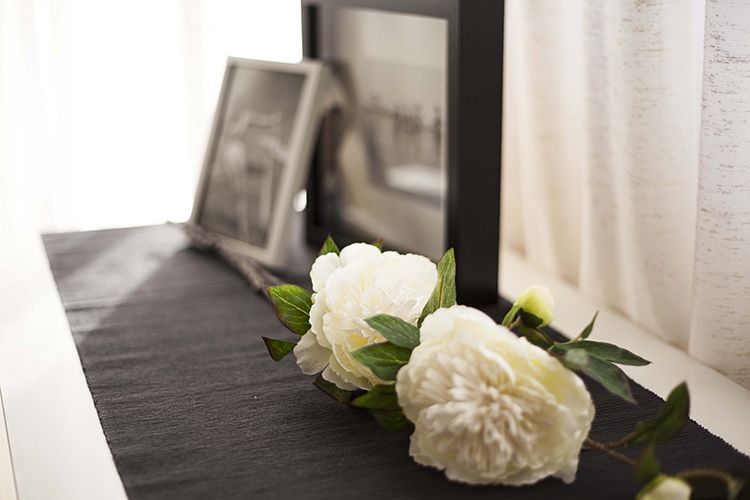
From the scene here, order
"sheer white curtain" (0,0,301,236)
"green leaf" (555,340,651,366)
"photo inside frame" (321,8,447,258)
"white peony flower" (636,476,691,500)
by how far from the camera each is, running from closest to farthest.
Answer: "white peony flower" (636,476,691,500) → "green leaf" (555,340,651,366) → "photo inside frame" (321,8,447,258) → "sheer white curtain" (0,0,301,236)

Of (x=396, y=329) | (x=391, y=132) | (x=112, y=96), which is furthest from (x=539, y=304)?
(x=112, y=96)

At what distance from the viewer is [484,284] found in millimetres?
1187

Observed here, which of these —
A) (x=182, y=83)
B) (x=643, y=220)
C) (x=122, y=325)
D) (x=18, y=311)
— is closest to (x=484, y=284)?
(x=643, y=220)

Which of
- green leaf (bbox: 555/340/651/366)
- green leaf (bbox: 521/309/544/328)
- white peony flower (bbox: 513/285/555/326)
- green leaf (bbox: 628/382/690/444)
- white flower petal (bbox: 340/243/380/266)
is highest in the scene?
white flower petal (bbox: 340/243/380/266)

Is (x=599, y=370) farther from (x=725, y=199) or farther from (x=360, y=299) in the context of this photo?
(x=725, y=199)

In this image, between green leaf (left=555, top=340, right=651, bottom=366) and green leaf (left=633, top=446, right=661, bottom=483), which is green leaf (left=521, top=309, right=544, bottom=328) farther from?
green leaf (left=633, top=446, right=661, bottom=483)

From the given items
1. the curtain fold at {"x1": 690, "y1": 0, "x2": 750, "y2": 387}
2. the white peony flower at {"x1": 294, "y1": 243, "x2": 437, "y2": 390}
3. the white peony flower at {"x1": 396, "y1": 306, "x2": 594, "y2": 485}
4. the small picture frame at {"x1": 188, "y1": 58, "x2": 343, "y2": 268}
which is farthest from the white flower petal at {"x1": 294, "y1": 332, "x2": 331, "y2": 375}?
the small picture frame at {"x1": 188, "y1": 58, "x2": 343, "y2": 268}

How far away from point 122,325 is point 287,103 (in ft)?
1.35

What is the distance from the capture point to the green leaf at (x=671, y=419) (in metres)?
0.67

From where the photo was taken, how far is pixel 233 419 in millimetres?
872

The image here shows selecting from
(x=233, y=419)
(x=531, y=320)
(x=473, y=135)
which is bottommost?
(x=233, y=419)

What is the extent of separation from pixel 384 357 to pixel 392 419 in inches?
2.3

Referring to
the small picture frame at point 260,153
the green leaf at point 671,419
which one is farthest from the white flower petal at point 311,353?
the small picture frame at point 260,153

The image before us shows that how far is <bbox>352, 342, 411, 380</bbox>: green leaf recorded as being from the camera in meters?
0.75
